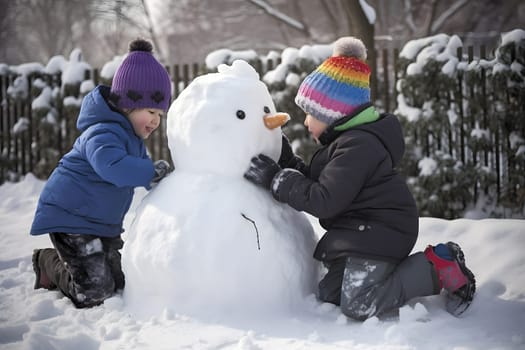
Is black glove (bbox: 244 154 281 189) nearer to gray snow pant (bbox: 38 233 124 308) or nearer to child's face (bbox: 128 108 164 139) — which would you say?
child's face (bbox: 128 108 164 139)

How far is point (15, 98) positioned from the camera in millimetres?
7973

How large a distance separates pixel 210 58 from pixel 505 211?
3850 millimetres

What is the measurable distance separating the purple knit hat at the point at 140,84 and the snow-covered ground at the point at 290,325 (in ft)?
3.65

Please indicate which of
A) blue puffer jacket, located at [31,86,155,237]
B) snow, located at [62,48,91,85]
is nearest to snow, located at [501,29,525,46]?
blue puffer jacket, located at [31,86,155,237]

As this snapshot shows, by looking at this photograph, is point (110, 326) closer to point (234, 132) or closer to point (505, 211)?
point (234, 132)

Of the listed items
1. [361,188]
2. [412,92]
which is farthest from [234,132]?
[412,92]

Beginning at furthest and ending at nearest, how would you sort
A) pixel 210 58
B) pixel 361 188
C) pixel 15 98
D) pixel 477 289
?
pixel 15 98 → pixel 210 58 → pixel 477 289 → pixel 361 188

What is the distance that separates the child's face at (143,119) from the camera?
3082 mm

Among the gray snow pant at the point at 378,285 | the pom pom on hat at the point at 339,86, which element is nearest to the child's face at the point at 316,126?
the pom pom on hat at the point at 339,86

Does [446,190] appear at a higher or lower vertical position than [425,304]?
lower

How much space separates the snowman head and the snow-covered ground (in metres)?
0.76

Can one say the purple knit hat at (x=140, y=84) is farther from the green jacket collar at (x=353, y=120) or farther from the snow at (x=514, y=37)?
the snow at (x=514, y=37)

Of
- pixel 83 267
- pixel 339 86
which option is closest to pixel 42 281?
pixel 83 267

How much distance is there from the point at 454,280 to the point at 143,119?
193 centimetres
